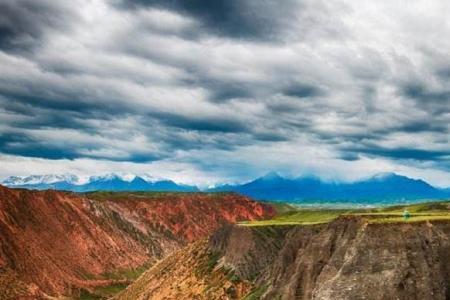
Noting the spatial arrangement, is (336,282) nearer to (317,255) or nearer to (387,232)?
(387,232)

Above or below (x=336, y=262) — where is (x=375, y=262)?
above

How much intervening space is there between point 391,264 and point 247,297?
40.4 metres

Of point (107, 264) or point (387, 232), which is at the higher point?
point (387, 232)

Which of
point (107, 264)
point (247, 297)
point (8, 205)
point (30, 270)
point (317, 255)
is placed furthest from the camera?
point (107, 264)

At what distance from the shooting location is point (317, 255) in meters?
65.2

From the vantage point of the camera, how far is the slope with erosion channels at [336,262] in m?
49.3

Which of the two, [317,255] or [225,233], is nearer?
[317,255]

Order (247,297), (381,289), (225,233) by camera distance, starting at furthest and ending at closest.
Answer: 1. (225,233)
2. (247,297)
3. (381,289)

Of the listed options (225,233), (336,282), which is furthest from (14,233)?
(336,282)

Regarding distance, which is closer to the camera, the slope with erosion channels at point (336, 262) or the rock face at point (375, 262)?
the rock face at point (375, 262)

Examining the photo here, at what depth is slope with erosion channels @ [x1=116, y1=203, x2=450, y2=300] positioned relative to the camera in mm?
49344

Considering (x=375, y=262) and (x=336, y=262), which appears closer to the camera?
(x=375, y=262)

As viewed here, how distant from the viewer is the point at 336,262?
181 feet

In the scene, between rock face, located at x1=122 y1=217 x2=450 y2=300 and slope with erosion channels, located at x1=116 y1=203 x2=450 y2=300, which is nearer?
rock face, located at x1=122 y1=217 x2=450 y2=300
